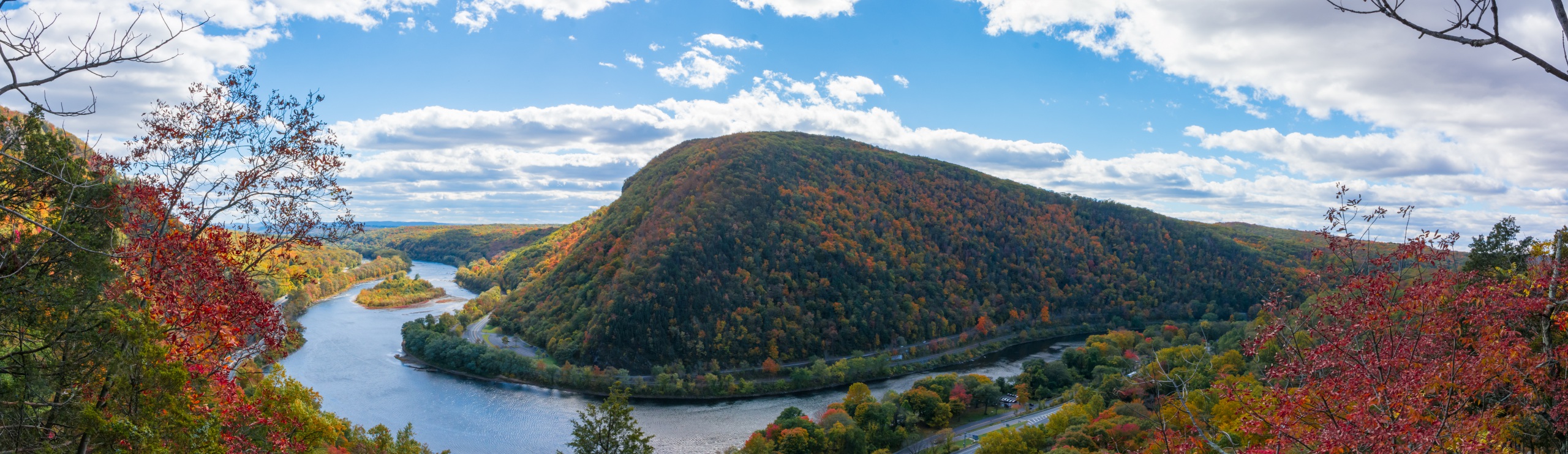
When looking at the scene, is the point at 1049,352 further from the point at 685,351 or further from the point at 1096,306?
the point at 685,351

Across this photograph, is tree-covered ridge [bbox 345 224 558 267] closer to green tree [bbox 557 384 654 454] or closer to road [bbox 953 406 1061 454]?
road [bbox 953 406 1061 454]

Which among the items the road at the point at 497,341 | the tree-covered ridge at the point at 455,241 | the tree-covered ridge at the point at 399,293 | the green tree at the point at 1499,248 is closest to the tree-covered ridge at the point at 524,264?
the tree-covered ridge at the point at 399,293

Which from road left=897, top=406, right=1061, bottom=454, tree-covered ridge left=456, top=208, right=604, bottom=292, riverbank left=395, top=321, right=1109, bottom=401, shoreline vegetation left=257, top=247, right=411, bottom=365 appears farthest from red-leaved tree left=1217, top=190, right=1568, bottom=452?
tree-covered ridge left=456, top=208, right=604, bottom=292

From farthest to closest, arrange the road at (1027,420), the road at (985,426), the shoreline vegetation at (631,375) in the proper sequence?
the shoreline vegetation at (631,375) < the road at (1027,420) < the road at (985,426)

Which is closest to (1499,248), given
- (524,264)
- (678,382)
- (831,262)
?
(678,382)

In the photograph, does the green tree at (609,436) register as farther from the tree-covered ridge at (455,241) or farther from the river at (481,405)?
the tree-covered ridge at (455,241)

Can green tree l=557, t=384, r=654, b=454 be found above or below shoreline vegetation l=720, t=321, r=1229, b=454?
above
